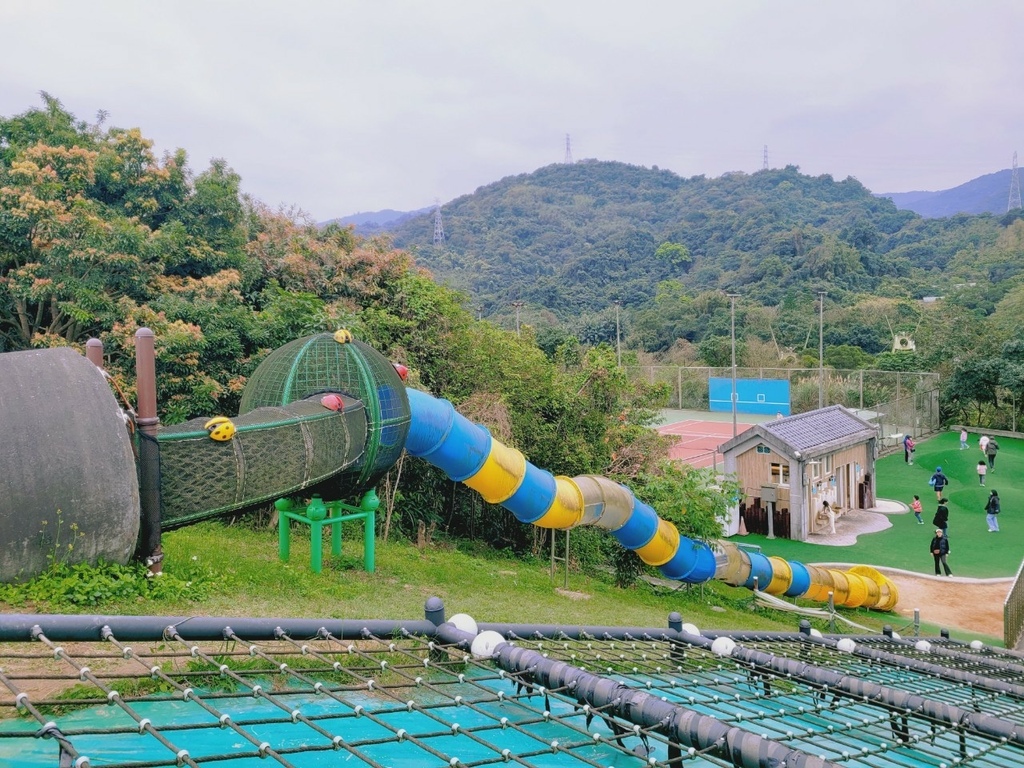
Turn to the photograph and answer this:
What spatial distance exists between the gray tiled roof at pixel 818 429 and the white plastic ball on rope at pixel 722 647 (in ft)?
48.7

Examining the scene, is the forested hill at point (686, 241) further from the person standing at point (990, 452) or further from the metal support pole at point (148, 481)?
the metal support pole at point (148, 481)

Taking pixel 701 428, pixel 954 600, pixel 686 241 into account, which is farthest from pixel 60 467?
pixel 686 241

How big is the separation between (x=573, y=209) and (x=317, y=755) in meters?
131

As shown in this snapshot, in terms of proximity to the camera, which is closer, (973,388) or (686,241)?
(973,388)

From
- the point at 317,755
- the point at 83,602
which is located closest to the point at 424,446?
the point at 83,602

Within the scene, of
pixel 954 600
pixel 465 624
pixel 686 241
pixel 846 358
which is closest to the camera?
pixel 465 624

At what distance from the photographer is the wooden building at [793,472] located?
766 inches

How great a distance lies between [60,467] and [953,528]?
20.5 meters

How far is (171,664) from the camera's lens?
5.03m

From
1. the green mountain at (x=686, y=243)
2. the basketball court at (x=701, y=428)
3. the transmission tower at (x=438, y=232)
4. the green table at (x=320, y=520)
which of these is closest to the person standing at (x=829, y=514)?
the basketball court at (x=701, y=428)

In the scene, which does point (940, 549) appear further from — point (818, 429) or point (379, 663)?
point (379, 663)

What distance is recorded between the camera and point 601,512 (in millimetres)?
11805

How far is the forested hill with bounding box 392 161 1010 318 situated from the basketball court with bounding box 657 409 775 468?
68.3ft

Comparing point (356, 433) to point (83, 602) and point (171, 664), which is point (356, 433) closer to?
point (83, 602)
